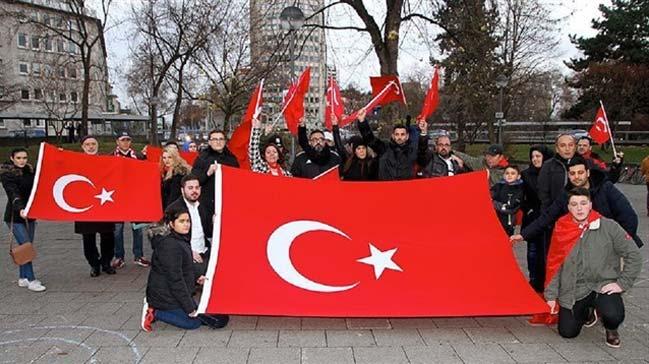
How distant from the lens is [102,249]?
6855mm

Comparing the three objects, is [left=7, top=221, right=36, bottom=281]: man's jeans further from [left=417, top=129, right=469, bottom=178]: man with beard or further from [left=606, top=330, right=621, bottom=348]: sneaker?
[left=606, top=330, right=621, bottom=348]: sneaker

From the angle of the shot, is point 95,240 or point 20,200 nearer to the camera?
point 20,200

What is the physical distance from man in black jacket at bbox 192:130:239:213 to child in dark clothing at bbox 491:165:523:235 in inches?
118

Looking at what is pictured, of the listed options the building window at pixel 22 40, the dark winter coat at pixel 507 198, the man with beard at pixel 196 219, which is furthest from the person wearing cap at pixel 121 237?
the building window at pixel 22 40

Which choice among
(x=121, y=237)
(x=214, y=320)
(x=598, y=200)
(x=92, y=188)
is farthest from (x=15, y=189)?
(x=598, y=200)

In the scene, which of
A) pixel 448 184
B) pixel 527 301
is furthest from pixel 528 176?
pixel 527 301

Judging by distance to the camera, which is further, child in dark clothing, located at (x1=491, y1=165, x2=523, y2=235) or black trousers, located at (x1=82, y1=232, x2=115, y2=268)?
black trousers, located at (x1=82, y1=232, x2=115, y2=268)

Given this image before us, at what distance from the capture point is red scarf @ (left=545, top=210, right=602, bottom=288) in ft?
14.6

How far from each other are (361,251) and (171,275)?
65.4 inches

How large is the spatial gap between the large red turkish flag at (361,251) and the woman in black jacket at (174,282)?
0.25 metres

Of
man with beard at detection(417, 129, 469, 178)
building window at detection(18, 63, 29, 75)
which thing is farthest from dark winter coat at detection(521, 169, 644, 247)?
building window at detection(18, 63, 29, 75)

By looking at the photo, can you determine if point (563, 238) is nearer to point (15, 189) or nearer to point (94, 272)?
point (94, 272)

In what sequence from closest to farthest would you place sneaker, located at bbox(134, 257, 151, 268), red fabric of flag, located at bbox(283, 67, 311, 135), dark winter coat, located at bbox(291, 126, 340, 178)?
dark winter coat, located at bbox(291, 126, 340, 178) → sneaker, located at bbox(134, 257, 151, 268) → red fabric of flag, located at bbox(283, 67, 311, 135)

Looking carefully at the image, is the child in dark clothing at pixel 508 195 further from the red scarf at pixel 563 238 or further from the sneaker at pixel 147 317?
the sneaker at pixel 147 317
